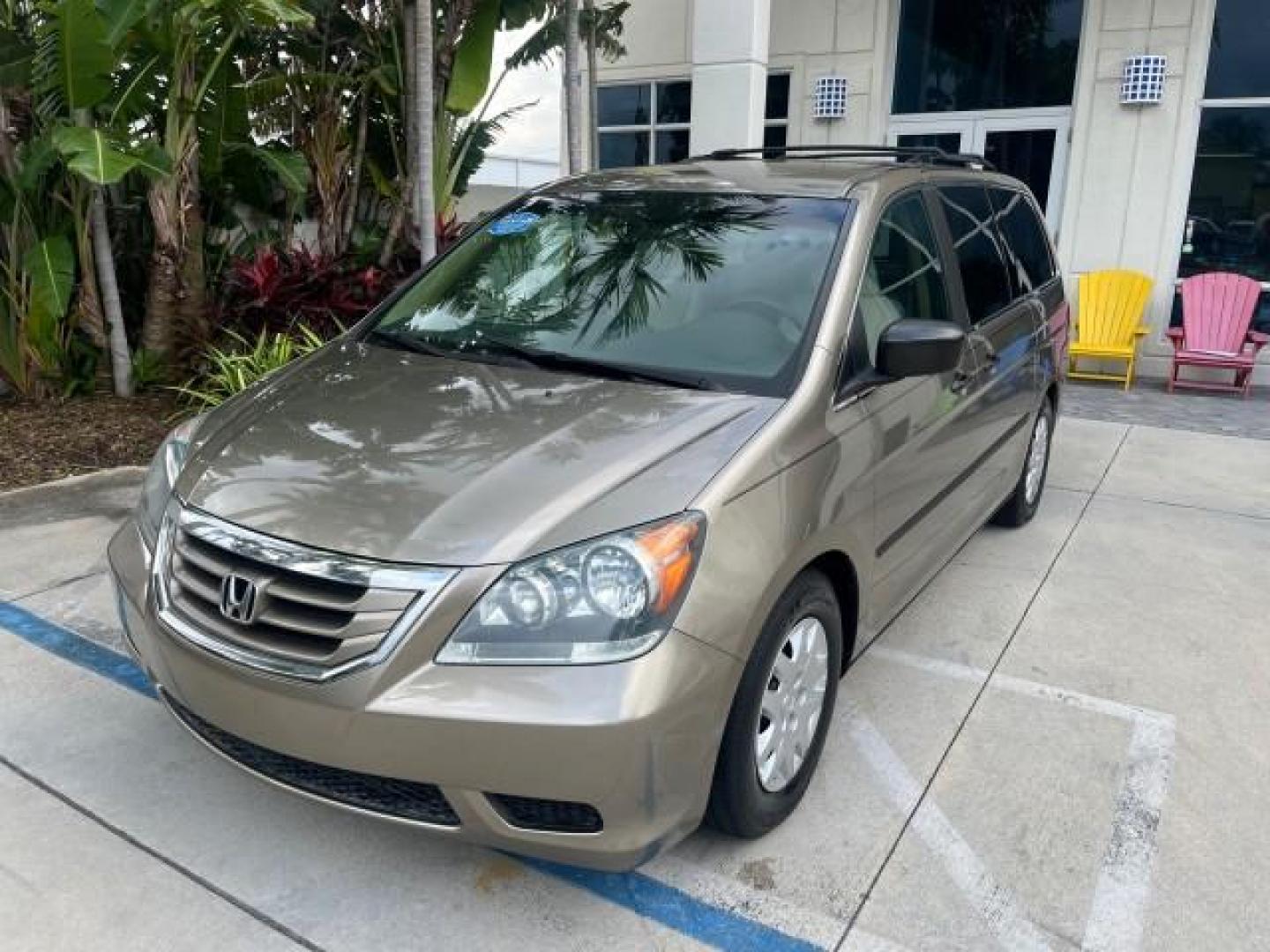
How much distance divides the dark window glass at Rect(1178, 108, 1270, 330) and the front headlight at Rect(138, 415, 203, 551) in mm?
9888

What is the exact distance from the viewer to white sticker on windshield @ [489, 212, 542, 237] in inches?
155

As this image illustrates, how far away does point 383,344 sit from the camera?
3.55 meters

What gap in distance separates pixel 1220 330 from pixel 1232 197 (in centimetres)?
134

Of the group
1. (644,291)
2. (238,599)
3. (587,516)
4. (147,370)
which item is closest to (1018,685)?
(644,291)

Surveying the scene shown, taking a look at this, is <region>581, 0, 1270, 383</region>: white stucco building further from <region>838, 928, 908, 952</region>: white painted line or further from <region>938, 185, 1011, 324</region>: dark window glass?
<region>838, 928, 908, 952</region>: white painted line

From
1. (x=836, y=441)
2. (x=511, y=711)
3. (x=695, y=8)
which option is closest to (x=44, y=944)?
(x=511, y=711)

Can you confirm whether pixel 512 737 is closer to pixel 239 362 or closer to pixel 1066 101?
pixel 239 362

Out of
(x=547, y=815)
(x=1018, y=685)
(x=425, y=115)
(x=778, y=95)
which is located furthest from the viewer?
(x=778, y=95)

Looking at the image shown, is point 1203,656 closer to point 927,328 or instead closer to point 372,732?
point 927,328

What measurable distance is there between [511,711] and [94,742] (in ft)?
5.87

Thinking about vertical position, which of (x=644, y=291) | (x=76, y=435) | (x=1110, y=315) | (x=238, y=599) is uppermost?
(x=644, y=291)

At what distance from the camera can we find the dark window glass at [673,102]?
1223 centimetres

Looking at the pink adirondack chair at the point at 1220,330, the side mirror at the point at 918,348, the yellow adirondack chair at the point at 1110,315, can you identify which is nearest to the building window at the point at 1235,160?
the pink adirondack chair at the point at 1220,330

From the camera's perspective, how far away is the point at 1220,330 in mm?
9570
